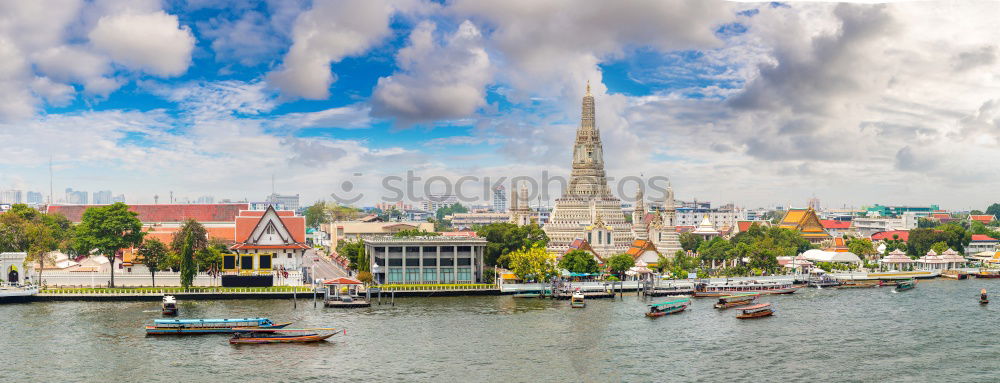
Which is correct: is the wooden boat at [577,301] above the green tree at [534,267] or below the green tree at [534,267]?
below

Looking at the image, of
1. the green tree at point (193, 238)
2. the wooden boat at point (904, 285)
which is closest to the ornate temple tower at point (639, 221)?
the wooden boat at point (904, 285)

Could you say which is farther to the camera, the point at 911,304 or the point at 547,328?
the point at 911,304

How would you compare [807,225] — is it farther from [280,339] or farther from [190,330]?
[190,330]

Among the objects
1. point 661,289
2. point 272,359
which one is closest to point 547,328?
point 272,359

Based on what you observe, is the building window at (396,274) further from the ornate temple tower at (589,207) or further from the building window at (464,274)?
the ornate temple tower at (589,207)

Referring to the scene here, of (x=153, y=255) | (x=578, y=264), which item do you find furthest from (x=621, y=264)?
(x=153, y=255)

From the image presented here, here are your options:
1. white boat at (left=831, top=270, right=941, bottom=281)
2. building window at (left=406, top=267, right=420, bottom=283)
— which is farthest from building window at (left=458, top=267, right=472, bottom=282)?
white boat at (left=831, top=270, right=941, bottom=281)

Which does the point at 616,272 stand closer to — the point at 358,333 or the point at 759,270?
the point at 759,270

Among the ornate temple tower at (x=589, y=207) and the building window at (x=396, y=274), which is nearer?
the building window at (x=396, y=274)
